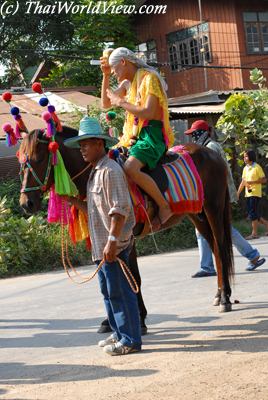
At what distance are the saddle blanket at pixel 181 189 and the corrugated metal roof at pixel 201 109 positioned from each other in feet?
45.1

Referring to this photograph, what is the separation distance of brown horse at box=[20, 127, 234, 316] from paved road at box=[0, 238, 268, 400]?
48 cm

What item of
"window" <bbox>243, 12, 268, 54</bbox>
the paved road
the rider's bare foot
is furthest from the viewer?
"window" <bbox>243, 12, 268, 54</bbox>

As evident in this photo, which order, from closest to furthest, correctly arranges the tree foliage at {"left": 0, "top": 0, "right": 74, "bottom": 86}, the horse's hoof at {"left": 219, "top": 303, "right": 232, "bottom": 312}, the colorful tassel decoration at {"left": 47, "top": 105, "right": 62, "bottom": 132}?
1. the colorful tassel decoration at {"left": 47, "top": 105, "right": 62, "bottom": 132}
2. the horse's hoof at {"left": 219, "top": 303, "right": 232, "bottom": 312}
3. the tree foliage at {"left": 0, "top": 0, "right": 74, "bottom": 86}

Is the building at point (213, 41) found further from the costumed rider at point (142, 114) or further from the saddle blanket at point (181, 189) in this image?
the costumed rider at point (142, 114)

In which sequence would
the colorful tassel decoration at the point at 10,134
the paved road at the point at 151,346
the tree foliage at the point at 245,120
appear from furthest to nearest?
the tree foliage at the point at 245,120, the colorful tassel decoration at the point at 10,134, the paved road at the point at 151,346

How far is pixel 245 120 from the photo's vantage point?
1978 centimetres

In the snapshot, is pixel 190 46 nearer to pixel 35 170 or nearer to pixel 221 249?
pixel 221 249

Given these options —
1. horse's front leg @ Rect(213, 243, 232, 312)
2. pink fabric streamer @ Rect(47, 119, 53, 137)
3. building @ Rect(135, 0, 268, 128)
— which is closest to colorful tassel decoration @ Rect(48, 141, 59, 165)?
pink fabric streamer @ Rect(47, 119, 53, 137)

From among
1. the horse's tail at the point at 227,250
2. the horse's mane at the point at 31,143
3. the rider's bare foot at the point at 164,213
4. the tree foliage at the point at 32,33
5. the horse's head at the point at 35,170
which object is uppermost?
the tree foliage at the point at 32,33

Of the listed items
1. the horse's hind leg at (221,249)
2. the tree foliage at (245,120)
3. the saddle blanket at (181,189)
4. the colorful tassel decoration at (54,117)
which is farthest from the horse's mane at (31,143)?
the tree foliage at (245,120)

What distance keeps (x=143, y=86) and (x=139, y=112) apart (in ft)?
1.09

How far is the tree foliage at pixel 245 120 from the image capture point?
1977 centimetres

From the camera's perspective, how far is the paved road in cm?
536

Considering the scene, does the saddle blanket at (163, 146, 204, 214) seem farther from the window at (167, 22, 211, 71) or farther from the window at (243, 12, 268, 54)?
the window at (243, 12, 268, 54)
